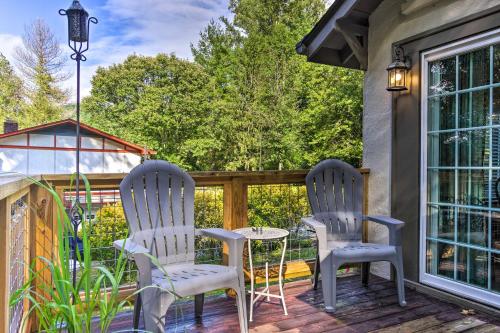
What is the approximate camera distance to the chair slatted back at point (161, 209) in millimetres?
2312

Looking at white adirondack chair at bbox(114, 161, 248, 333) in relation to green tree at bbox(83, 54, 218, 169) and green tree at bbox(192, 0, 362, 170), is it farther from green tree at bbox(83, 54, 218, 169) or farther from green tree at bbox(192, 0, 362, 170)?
green tree at bbox(83, 54, 218, 169)

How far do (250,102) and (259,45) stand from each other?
2.57m

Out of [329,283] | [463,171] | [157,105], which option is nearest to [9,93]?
[157,105]

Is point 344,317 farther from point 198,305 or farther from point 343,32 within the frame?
point 343,32

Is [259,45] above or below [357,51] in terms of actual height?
above

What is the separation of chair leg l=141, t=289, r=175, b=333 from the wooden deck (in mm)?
542

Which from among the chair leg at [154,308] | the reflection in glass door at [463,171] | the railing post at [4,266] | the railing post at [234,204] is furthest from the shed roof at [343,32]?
the railing post at [4,266]

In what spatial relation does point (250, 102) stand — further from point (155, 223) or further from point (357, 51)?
point (155, 223)

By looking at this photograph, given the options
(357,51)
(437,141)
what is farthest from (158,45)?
(437,141)

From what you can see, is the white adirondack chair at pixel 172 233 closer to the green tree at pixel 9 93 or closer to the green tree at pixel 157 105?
the green tree at pixel 157 105

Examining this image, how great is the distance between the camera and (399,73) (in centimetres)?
313

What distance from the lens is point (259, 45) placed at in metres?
15.4

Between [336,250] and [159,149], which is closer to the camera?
[336,250]

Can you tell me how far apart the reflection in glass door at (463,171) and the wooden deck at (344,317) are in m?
0.29
